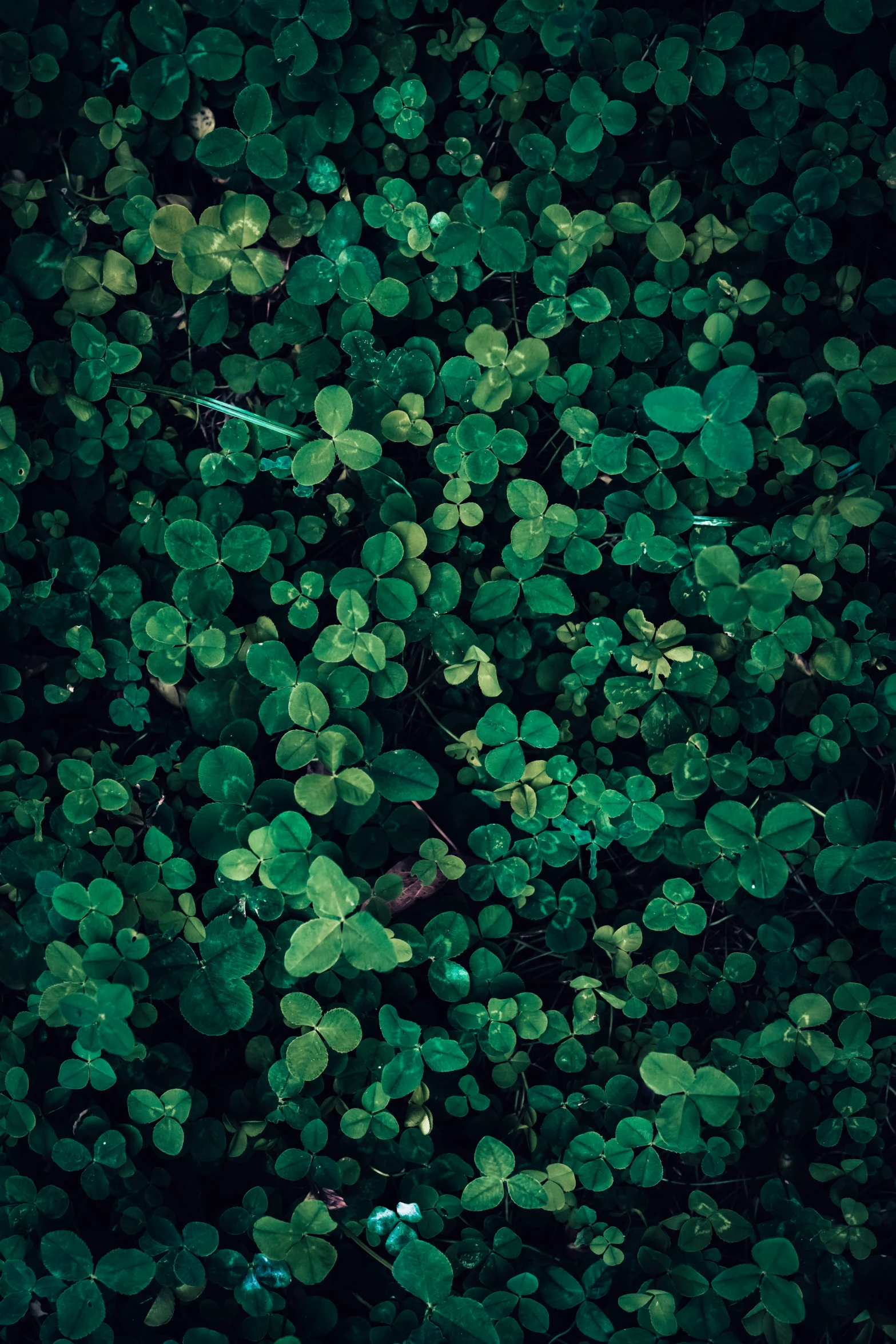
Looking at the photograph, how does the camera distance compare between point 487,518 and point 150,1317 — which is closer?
point 150,1317

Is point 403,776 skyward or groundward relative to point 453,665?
groundward

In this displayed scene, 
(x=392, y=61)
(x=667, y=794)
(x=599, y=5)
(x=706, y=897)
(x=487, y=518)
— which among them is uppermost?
(x=599, y=5)

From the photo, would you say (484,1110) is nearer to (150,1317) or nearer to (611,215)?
(150,1317)

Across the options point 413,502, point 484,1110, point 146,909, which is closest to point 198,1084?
point 146,909

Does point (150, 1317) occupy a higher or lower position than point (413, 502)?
lower

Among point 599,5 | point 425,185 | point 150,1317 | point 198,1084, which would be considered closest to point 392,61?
point 425,185

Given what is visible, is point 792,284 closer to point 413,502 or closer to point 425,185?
point 425,185
